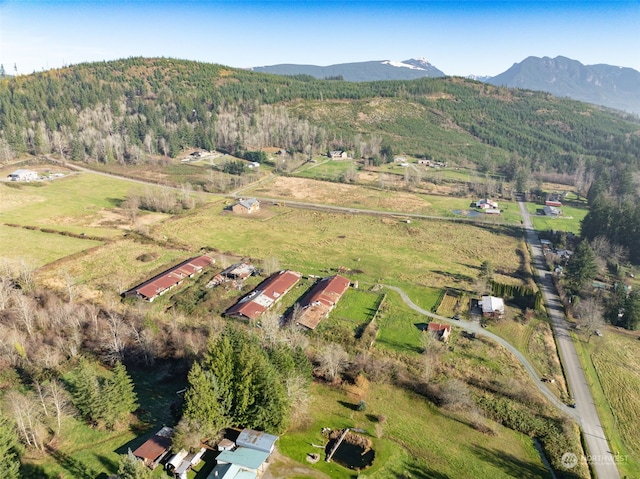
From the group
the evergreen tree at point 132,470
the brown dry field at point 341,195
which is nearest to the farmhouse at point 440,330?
the evergreen tree at point 132,470

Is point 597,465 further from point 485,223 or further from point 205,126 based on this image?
point 205,126

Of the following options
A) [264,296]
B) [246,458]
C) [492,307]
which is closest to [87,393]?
[246,458]

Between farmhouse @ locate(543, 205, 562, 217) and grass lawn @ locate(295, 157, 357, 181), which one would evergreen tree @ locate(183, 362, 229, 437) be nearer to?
farmhouse @ locate(543, 205, 562, 217)

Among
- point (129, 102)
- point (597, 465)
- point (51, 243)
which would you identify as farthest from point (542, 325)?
point (129, 102)

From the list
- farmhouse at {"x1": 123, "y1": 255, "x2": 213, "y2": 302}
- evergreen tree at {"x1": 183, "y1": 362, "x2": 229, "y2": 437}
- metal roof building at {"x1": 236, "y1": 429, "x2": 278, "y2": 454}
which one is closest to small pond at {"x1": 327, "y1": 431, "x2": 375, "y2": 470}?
metal roof building at {"x1": 236, "y1": 429, "x2": 278, "y2": 454}

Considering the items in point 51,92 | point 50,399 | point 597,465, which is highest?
point 51,92

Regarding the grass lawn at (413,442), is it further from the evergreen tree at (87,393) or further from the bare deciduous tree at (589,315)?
the bare deciduous tree at (589,315)

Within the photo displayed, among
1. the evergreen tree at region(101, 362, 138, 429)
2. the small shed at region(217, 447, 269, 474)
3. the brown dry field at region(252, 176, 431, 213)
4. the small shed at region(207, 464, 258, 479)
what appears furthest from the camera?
the brown dry field at region(252, 176, 431, 213)
